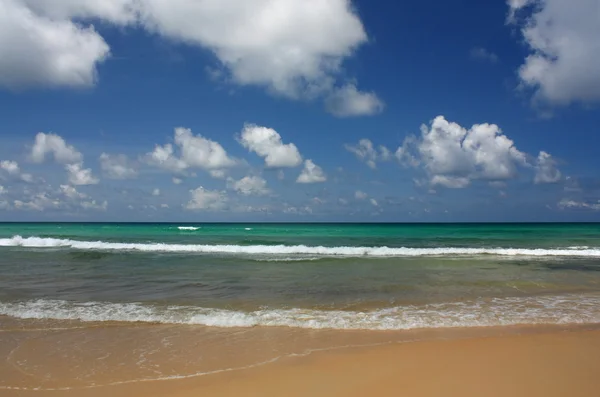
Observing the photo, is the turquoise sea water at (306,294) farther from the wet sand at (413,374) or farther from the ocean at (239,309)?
the wet sand at (413,374)

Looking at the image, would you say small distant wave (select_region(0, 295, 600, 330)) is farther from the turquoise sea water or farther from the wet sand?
the wet sand

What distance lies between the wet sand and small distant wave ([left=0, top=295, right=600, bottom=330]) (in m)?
1.30

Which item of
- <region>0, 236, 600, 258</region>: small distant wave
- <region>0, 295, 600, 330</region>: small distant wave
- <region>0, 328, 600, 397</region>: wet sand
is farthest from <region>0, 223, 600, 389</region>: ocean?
<region>0, 236, 600, 258</region>: small distant wave

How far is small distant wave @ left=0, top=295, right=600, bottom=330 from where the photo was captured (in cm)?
711

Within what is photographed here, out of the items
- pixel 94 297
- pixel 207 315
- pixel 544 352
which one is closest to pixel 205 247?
pixel 94 297

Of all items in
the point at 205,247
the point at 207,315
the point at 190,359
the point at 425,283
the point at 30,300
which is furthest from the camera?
the point at 205,247

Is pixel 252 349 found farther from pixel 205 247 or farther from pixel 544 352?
pixel 205 247

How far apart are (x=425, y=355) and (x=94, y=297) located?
8.37 metres

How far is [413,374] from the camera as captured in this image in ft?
15.5

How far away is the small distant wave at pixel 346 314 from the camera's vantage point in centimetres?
711

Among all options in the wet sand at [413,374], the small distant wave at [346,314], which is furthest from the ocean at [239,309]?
the wet sand at [413,374]

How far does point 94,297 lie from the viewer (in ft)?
32.0

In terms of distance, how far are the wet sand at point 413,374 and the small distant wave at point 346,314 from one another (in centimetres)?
130

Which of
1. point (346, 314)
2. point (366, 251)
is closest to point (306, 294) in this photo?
point (346, 314)
